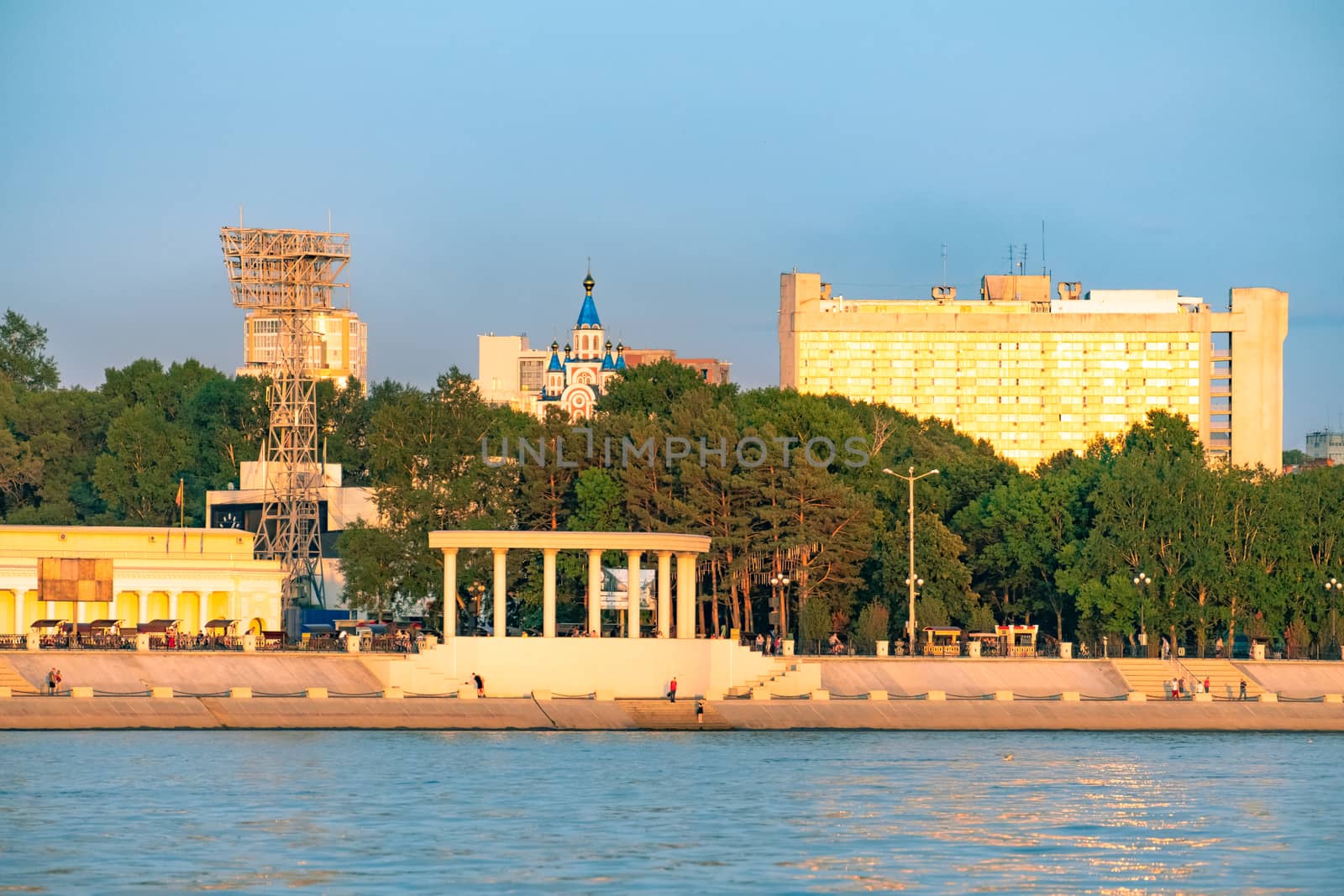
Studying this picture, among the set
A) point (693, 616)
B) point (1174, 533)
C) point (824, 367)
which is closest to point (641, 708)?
point (693, 616)

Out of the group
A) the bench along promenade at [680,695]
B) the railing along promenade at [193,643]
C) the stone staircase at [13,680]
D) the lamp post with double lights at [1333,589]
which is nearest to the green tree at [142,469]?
the railing along promenade at [193,643]

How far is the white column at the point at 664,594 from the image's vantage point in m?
77.3

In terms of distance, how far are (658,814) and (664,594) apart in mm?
30972

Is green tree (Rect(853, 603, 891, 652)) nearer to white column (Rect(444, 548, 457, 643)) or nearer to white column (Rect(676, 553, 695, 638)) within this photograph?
white column (Rect(676, 553, 695, 638))

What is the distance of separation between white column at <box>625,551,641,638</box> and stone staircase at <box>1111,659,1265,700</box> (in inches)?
719

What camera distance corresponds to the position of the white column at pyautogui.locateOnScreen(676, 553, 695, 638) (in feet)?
253

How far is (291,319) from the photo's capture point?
10638 cm

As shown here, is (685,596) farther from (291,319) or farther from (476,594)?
(291,319)

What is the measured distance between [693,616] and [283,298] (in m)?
37.5

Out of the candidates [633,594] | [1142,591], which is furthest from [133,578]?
[1142,591]

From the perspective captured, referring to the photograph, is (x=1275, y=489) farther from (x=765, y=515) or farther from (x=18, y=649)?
(x=18, y=649)

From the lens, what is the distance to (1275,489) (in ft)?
293

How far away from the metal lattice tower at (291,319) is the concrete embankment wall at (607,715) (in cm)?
3497

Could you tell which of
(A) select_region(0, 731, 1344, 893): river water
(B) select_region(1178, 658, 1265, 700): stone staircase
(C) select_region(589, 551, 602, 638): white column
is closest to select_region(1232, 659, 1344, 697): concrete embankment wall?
(B) select_region(1178, 658, 1265, 700): stone staircase
